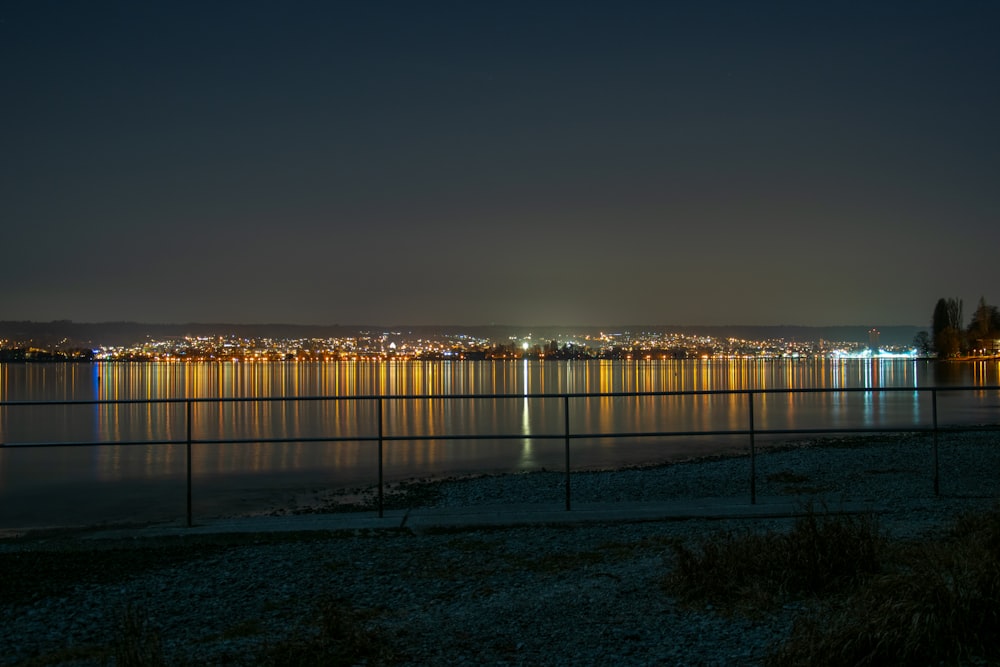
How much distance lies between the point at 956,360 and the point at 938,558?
203m

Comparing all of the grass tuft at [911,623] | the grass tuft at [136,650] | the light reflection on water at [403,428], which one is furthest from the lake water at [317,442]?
the grass tuft at [911,623]

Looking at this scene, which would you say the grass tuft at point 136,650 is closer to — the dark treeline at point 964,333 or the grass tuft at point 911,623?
the grass tuft at point 911,623

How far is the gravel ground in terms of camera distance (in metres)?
5.42

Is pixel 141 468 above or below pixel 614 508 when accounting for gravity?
below

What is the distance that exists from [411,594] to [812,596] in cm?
294

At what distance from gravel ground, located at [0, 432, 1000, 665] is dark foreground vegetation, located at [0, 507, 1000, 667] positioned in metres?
0.07

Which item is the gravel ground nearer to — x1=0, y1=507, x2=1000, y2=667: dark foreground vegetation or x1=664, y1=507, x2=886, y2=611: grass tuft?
x1=0, y1=507, x2=1000, y2=667: dark foreground vegetation

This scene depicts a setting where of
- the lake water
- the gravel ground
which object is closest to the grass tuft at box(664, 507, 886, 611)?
the gravel ground

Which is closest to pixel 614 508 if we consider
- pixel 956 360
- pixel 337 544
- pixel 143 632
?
pixel 337 544

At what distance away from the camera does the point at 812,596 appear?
6047 mm

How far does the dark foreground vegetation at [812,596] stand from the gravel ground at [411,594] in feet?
0.21

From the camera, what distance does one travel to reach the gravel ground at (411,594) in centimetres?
542

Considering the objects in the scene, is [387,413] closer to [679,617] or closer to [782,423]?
[782,423]

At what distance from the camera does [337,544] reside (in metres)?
8.73
